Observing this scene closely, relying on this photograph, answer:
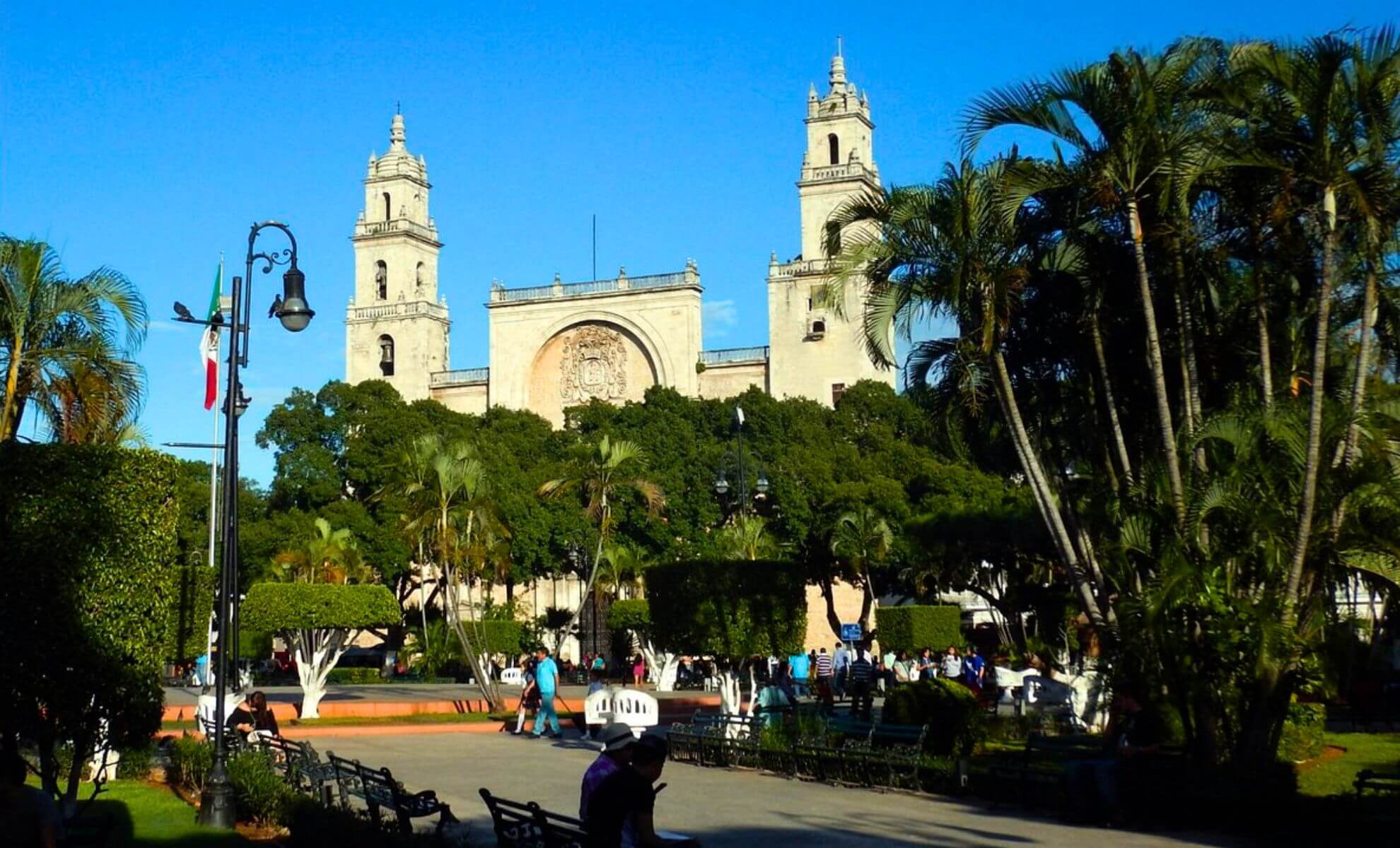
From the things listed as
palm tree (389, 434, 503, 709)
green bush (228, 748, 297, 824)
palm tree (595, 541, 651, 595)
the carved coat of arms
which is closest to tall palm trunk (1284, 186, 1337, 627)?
green bush (228, 748, 297, 824)

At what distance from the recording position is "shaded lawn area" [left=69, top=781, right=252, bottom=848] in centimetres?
1216

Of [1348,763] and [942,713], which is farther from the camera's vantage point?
[942,713]

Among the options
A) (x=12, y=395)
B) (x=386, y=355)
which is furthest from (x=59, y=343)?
(x=386, y=355)

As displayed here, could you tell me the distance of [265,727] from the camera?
18078 millimetres

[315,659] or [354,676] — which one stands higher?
[315,659]

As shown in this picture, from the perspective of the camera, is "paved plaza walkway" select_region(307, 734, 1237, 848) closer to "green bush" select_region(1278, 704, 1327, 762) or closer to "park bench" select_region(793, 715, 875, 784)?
"park bench" select_region(793, 715, 875, 784)

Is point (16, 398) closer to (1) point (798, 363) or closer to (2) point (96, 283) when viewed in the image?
(2) point (96, 283)

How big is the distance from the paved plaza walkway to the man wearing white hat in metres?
4.78

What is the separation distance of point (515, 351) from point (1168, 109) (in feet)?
179

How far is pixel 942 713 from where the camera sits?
56.9 ft

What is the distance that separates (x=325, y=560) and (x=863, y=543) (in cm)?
1617

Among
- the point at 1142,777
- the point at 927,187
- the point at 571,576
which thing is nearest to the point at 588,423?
the point at 571,576

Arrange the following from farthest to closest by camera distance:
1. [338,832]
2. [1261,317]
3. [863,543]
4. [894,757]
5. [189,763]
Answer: [863,543], [189,763], [1261,317], [894,757], [338,832]

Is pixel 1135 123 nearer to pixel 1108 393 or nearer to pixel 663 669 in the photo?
pixel 1108 393
